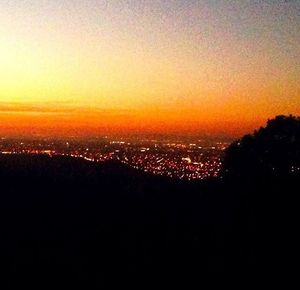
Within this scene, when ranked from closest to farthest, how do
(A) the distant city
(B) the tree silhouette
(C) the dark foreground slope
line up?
(C) the dark foreground slope, (B) the tree silhouette, (A) the distant city

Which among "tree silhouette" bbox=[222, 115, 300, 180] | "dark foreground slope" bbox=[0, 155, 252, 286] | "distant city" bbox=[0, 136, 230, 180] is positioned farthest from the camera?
"distant city" bbox=[0, 136, 230, 180]

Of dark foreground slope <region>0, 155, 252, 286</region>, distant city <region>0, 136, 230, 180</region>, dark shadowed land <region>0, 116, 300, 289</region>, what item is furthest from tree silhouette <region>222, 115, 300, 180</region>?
distant city <region>0, 136, 230, 180</region>

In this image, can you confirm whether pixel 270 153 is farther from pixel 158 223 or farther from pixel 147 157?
pixel 147 157

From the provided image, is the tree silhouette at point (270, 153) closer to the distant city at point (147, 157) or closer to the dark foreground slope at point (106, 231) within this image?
the dark foreground slope at point (106, 231)

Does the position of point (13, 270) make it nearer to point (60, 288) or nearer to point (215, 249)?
point (60, 288)

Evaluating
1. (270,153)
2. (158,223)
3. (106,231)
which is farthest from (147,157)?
(106,231)

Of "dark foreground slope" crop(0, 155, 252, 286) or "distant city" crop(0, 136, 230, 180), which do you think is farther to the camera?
"distant city" crop(0, 136, 230, 180)

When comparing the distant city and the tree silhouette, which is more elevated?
the tree silhouette

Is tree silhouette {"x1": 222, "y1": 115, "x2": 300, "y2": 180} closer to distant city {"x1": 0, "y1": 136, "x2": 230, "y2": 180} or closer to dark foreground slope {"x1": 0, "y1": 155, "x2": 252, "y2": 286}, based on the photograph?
dark foreground slope {"x1": 0, "y1": 155, "x2": 252, "y2": 286}

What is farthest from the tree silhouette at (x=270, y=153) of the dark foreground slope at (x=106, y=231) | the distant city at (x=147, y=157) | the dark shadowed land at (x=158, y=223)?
the distant city at (x=147, y=157)
